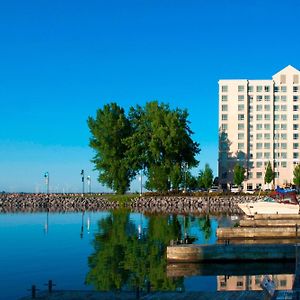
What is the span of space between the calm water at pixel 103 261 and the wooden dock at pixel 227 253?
73 centimetres

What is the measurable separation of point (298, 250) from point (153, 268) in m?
8.80

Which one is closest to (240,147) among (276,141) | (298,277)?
(276,141)

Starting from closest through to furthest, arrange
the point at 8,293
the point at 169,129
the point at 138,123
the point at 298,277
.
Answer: the point at 298,277 < the point at 8,293 < the point at 169,129 < the point at 138,123

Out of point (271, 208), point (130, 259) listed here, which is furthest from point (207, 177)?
point (130, 259)

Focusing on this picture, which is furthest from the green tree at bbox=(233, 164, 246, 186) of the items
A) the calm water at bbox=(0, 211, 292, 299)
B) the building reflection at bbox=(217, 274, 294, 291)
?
the building reflection at bbox=(217, 274, 294, 291)

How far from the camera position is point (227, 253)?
108 feet

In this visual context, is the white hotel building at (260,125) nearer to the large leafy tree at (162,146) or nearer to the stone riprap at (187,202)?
the large leafy tree at (162,146)

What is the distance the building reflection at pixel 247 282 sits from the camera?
27.2 metres

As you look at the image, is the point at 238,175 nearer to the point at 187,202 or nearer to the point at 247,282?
the point at 187,202

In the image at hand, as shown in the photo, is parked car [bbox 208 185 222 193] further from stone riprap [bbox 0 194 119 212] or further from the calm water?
the calm water

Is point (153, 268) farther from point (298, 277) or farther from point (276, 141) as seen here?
point (276, 141)

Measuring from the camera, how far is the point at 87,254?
3912 cm

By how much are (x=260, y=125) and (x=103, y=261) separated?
122m

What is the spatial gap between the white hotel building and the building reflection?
4672 inches
